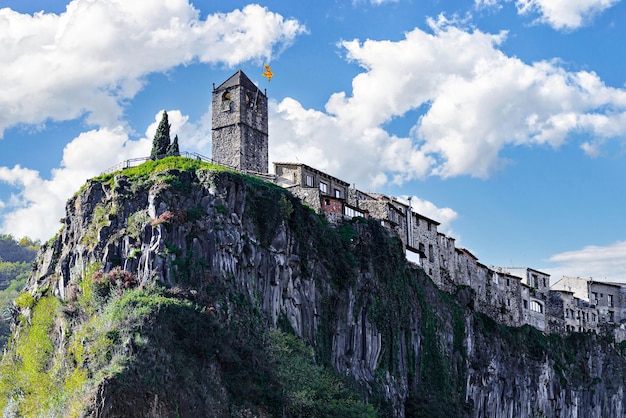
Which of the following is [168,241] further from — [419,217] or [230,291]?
[419,217]

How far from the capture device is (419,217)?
277ft

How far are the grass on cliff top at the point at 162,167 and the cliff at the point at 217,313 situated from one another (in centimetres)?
17

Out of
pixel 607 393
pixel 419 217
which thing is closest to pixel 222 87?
pixel 419 217

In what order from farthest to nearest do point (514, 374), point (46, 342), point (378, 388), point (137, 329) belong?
point (514, 374), point (378, 388), point (46, 342), point (137, 329)

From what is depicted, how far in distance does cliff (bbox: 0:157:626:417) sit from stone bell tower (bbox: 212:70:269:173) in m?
11.9

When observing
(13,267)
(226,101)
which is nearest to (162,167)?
(226,101)

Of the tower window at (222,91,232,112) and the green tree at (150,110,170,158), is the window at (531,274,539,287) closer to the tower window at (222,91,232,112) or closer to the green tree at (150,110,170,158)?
the tower window at (222,91,232,112)

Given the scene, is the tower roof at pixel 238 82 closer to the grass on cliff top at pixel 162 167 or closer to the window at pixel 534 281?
the grass on cliff top at pixel 162 167

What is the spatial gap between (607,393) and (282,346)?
211ft

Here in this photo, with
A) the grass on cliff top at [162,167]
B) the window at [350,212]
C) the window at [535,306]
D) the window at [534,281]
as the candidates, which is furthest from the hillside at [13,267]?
the window at [350,212]

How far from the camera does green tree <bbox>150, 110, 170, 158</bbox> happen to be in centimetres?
7700

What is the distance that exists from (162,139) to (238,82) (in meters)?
9.05

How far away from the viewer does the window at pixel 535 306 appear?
104 meters

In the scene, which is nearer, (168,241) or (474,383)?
(168,241)
